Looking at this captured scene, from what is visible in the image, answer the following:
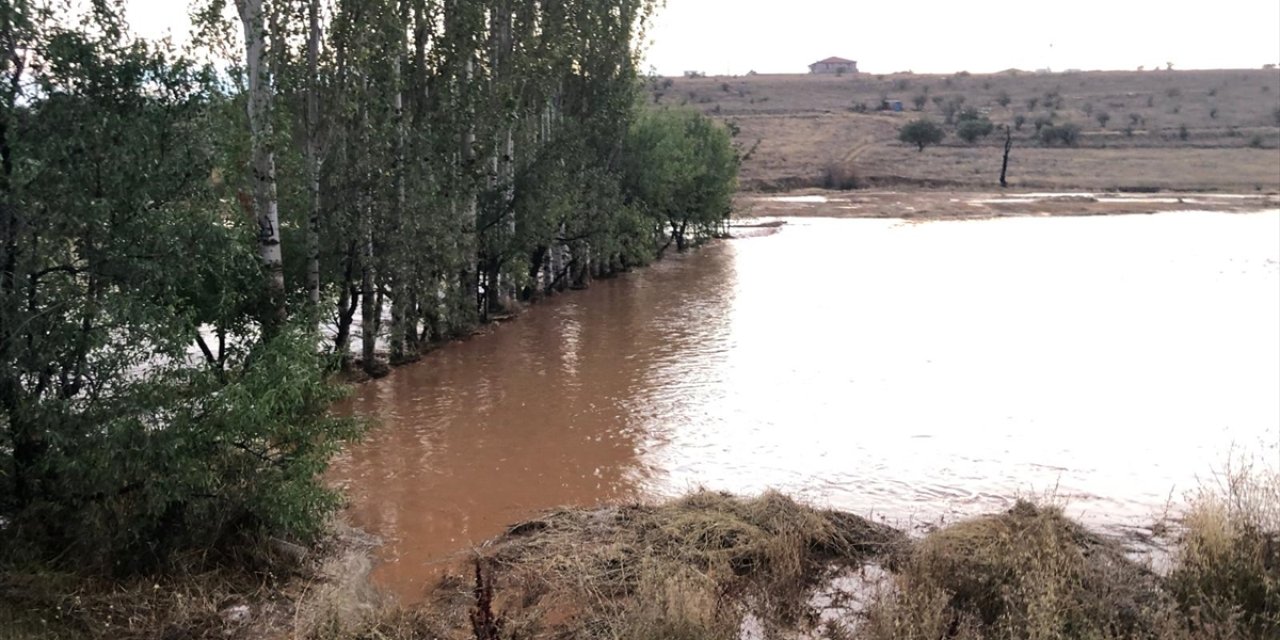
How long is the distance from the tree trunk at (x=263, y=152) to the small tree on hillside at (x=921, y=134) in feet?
214

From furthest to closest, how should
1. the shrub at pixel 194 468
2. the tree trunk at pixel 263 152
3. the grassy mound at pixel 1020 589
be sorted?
the tree trunk at pixel 263 152 < the shrub at pixel 194 468 < the grassy mound at pixel 1020 589

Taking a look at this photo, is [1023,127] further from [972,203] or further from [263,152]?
[263,152]

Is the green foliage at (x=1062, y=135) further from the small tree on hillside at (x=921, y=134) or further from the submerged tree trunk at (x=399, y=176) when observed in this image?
the submerged tree trunk at (x=399, y=176)

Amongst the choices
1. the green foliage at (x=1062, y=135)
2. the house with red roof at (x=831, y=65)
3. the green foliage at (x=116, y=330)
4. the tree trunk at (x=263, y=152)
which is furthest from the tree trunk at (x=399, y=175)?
the house with red roof at (x=831, y=65)

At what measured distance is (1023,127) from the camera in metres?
77.3

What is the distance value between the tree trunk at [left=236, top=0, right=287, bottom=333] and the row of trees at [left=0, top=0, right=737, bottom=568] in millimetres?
25

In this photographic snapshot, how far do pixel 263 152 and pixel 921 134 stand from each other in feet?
217

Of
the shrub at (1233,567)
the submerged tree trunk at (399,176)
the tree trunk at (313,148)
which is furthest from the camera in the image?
the submerged tree trunk at (399,176)

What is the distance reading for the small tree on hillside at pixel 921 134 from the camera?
70250mm

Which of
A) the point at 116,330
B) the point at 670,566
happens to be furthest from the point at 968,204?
the point at 116,330

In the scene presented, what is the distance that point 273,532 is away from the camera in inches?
293

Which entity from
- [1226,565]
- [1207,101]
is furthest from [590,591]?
[1207,101]

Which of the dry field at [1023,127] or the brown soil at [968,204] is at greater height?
the dry field at [1023,127]

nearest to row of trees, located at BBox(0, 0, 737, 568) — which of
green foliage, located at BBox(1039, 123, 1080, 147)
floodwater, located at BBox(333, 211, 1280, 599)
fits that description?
floodwater, located at BBox(333, 211, 1280, 599)
